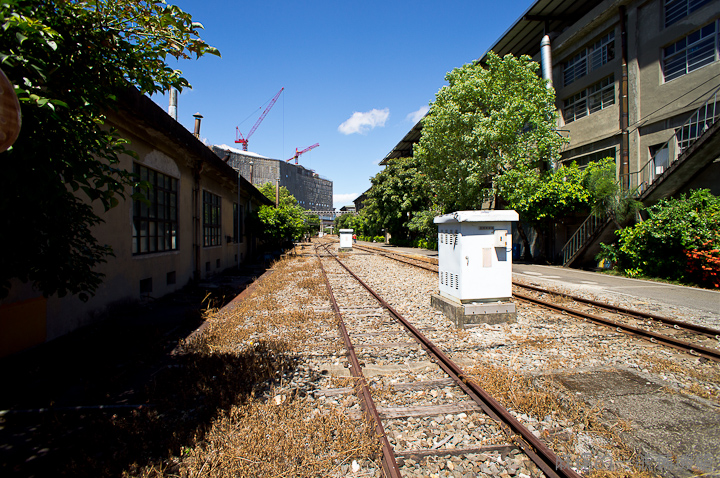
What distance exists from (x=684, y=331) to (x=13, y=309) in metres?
10.4

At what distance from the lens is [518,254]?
24281mm

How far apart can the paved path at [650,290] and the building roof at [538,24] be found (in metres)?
16.0

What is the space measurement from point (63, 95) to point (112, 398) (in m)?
3.01

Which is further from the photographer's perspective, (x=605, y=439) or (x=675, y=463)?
(x=605, y=439)

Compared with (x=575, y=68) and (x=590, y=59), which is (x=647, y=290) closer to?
(x=590, y=59)

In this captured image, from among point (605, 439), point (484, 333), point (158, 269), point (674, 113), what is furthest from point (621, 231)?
point (158, 269)

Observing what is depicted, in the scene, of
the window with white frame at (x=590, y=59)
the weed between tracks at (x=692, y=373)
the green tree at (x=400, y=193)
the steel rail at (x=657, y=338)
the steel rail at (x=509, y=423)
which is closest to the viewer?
the steel rail at (x=509, y=423)

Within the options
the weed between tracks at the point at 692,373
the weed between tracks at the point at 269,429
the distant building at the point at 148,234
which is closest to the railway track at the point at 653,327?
the weed between tracks at the point at 692,373

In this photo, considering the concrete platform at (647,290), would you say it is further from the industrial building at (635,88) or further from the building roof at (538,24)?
the building roof at (538,24)

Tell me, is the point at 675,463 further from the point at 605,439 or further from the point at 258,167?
the point at 258,167

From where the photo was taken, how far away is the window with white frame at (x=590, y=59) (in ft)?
60.5

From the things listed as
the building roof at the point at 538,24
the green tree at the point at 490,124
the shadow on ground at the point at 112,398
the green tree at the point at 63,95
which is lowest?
the shadow on ground at the point at 112,398

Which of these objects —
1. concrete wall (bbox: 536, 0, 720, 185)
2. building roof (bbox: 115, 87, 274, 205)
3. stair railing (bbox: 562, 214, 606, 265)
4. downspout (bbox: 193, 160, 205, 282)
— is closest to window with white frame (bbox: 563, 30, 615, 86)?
concrete wall (bbox: 536, 0, 720, 185)

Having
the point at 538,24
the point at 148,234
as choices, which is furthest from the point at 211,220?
the point at 538,24
